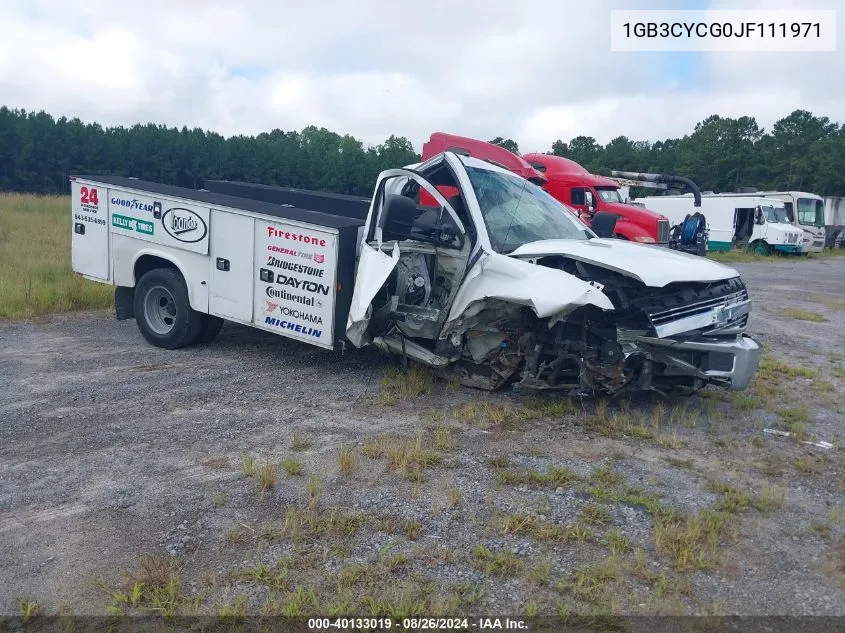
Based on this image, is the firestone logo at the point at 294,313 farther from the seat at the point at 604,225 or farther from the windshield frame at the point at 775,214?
the windshield frame at the point at 775,214

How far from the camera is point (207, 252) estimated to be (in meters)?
7.78

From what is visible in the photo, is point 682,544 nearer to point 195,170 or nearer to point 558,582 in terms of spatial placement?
point 558,582

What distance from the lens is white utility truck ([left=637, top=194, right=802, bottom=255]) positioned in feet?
93.6

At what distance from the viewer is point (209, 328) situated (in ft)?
27.6

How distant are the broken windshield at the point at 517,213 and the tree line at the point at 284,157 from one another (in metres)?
44.3

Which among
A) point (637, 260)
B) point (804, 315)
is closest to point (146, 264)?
point (637, 260)

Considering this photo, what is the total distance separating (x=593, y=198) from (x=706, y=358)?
1198 cm

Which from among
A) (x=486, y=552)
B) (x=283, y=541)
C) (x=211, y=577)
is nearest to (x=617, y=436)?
(x=486, y=552)

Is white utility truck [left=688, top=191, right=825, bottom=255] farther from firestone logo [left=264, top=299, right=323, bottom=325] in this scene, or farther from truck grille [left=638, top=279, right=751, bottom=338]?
firestone logo [left=264, top=299, right=323, bottom=325]

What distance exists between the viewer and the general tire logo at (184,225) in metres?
7.79

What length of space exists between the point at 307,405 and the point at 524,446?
1.99 metres

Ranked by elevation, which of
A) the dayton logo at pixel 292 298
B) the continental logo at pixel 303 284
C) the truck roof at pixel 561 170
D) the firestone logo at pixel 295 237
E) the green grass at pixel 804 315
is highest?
the truck roof at pixel 561 170

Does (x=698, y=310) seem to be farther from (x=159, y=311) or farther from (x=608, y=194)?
(x=608, y=194)

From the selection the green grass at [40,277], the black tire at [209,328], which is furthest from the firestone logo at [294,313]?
the green grass at [40,277]
